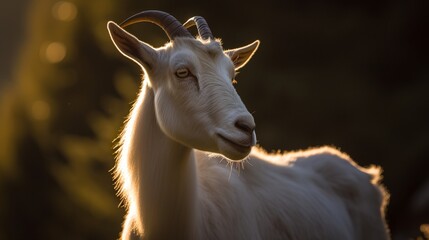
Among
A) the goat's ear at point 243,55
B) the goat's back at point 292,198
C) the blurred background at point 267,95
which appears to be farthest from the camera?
the blurred background at point 267,95

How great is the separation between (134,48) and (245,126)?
1.40 m

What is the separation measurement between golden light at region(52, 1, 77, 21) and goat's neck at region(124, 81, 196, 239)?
788 inches

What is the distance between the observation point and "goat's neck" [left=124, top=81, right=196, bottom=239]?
659 cm

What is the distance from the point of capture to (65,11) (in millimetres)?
27109

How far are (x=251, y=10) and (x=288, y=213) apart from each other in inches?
666

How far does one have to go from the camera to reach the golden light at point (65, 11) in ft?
86.5

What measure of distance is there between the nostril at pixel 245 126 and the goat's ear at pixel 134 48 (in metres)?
1.13

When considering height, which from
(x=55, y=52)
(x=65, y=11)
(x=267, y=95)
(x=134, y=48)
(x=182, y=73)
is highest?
(x=65, y=11)

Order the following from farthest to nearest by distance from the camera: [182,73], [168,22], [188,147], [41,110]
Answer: [41,110] < [168,22] < [188,147] < [182,73]

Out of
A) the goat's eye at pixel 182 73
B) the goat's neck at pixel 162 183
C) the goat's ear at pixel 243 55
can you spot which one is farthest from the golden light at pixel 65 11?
the goat's eye at pixel 182 73

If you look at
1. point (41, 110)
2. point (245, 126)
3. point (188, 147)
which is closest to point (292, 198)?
point (188, 147)

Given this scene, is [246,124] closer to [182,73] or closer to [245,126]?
[245,126]

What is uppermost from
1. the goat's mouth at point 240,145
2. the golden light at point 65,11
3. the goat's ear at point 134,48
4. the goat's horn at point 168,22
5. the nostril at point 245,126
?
the golden light at point 65,11

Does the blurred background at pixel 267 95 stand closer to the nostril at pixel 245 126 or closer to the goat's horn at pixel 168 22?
the goat's horn at pixel 168 22
